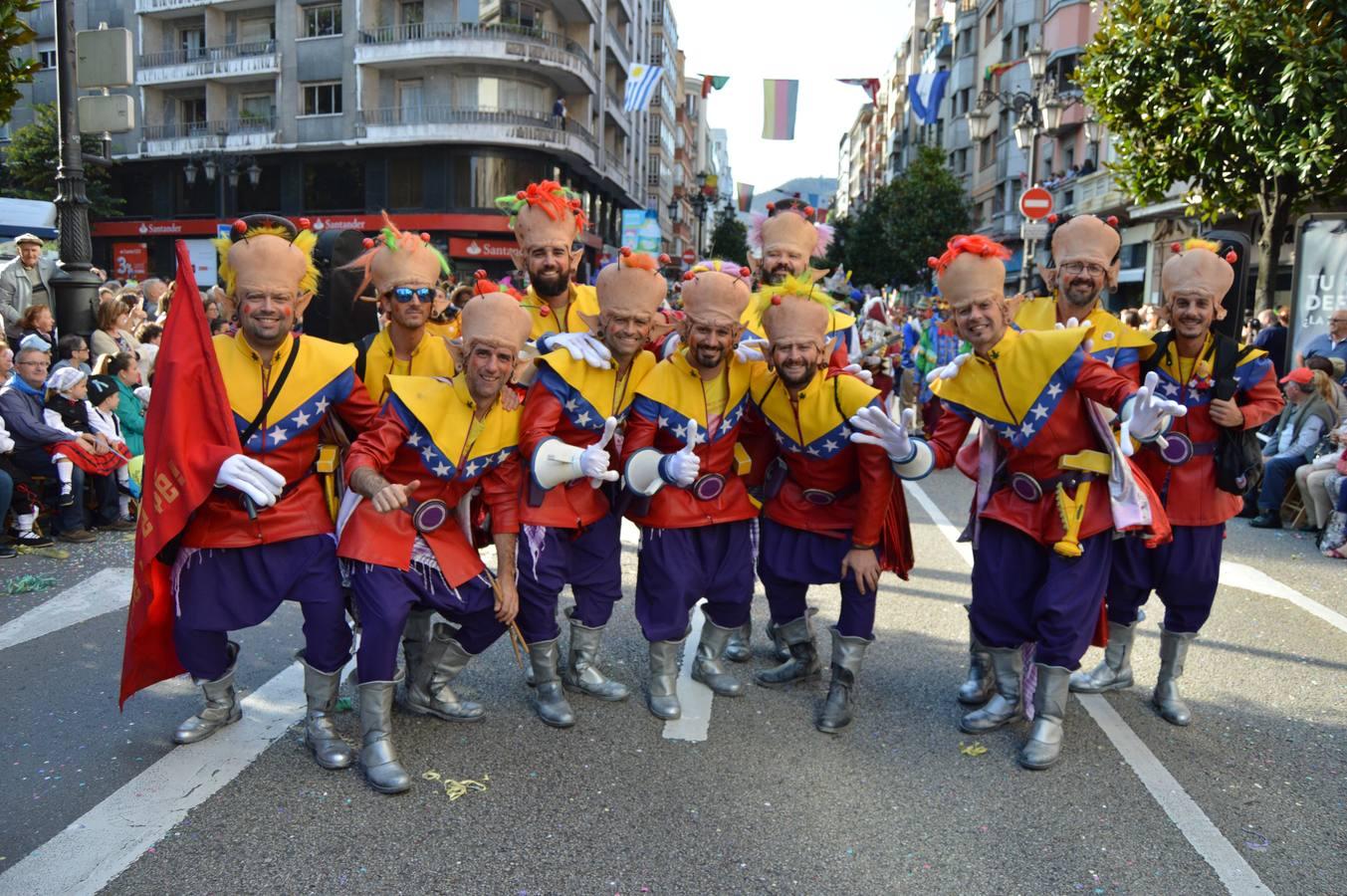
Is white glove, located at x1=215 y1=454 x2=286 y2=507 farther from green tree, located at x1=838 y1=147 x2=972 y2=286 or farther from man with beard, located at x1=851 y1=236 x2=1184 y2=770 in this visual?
green tree, located at x1=838 y1=147 x2=972 y2=286

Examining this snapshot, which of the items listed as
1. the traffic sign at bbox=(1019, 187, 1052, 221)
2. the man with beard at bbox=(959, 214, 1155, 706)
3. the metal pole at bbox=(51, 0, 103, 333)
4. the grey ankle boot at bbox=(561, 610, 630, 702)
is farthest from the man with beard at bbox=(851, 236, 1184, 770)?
the traffic sign at bbox=(1019, 187, 1052, 221)

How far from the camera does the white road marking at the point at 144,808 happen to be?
290cm

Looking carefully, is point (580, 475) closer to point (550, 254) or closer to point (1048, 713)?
point (550, 254)

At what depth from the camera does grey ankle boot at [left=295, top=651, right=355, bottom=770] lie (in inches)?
143

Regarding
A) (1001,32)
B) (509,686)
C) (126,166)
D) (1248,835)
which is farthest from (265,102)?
(1248,835)

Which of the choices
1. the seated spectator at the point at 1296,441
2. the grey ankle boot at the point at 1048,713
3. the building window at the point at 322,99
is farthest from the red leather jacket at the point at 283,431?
the building window at the point at 322,99

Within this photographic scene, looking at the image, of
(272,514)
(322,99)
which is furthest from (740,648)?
(322,99)

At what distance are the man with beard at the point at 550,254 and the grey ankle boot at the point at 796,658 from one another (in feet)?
5.46

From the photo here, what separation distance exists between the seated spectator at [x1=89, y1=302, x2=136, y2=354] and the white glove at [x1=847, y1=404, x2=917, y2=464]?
7610 millimetres

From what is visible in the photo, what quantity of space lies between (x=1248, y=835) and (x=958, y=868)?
1017mm

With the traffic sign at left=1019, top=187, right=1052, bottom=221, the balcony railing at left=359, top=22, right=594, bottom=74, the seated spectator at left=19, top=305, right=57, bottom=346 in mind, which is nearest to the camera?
the seated spectator at left=19, top=305, right=57, bottom=346

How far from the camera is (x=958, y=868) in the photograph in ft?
10.0

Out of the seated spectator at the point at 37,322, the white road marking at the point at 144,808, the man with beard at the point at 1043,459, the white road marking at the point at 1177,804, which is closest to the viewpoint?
the white road marking at the point at 144,808

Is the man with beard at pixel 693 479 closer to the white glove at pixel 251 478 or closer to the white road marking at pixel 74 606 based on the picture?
the white glove at pixel 251 478
